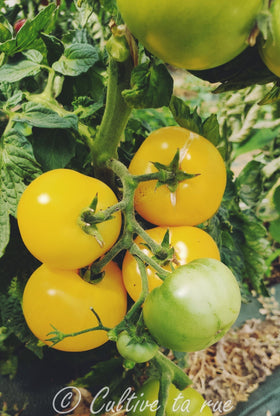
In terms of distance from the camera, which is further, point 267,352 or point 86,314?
point 267,352

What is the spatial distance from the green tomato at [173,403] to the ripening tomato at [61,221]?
0.79 ft

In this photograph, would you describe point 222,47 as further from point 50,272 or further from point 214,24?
point 50,272

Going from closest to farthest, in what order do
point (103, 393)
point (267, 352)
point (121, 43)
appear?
1. point (121, 43)
2. point (103, 393)
3. point (267, 352)

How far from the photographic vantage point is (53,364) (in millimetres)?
735

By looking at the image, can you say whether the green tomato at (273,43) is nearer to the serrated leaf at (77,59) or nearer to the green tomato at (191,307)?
the green tomato at (191,307)

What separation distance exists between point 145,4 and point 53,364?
2.24ft

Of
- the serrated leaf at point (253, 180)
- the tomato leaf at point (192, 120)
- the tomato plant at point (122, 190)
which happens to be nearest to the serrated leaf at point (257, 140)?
the serrated leaf at point (253, 180)

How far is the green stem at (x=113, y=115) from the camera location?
0.37m

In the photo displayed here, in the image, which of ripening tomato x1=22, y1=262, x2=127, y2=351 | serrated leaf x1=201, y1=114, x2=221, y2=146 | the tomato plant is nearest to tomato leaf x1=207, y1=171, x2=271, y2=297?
the tomato plant

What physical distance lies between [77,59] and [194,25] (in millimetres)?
310

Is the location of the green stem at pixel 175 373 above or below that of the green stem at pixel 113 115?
below

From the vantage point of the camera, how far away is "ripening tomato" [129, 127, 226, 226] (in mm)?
425

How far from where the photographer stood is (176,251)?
0.41 meters

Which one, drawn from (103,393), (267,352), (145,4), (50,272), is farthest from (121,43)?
(267,352)
